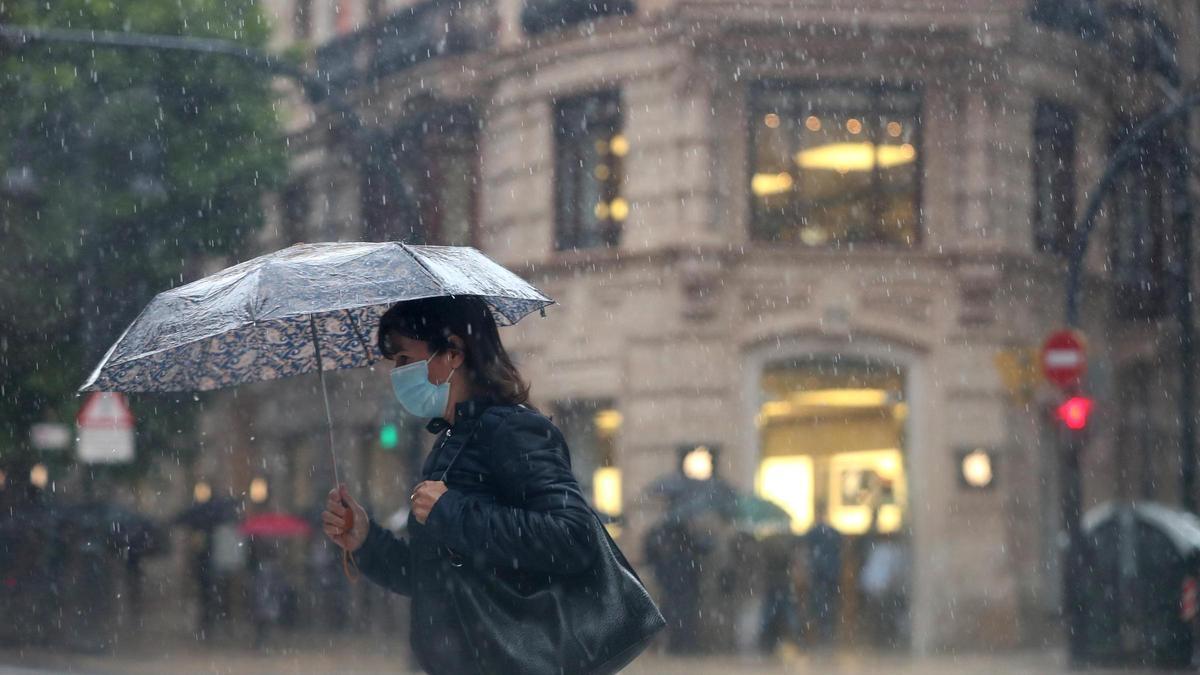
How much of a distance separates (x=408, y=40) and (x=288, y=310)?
20.5 meters

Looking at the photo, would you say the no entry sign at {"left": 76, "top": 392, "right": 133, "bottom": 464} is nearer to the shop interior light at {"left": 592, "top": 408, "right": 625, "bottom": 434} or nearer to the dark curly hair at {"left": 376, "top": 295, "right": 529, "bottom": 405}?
the shop interior light at {"left": 592, "top": 408, "right": 625, "bottom": 434}

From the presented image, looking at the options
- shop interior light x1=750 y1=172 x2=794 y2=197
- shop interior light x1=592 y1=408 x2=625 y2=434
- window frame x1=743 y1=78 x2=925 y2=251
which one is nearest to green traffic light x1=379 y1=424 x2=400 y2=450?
shop interior light x1=592 y1=408 x2=625 y2=434

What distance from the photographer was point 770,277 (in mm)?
20422

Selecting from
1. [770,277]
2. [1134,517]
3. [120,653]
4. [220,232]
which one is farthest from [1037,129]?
[120,653]

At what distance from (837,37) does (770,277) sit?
113 inches

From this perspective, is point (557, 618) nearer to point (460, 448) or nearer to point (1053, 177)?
point (460, 448)

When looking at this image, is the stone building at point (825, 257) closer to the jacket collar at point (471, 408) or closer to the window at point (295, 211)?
the window at point (295, 211)

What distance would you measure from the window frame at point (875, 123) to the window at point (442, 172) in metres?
4.11

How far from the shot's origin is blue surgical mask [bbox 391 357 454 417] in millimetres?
3785

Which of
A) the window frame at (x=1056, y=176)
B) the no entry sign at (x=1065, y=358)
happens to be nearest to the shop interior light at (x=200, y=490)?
the window frame at (x=1056, y=176)

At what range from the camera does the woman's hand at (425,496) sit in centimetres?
357

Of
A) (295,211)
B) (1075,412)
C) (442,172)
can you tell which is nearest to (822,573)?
(1075,412)

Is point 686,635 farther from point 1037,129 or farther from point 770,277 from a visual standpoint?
point 1037,129

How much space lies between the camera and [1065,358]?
16.6 m
